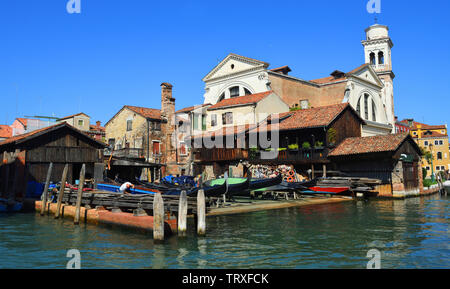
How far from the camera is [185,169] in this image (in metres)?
35.4

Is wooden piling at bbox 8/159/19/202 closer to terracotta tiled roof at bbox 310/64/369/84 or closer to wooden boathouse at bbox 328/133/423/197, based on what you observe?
wooden boathouse at bbox 328/133/423/197

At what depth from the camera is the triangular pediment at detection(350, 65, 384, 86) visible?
122 ft

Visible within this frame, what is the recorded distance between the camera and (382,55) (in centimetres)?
4791

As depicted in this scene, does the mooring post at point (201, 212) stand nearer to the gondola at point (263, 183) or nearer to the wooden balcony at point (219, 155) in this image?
the gondola at point (263, 183)

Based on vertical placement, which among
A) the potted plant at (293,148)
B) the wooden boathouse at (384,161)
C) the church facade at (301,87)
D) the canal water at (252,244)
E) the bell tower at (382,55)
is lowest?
the canal water at (252,244)

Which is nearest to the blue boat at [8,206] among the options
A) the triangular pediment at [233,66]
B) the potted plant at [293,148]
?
the potted plant at [293,148]

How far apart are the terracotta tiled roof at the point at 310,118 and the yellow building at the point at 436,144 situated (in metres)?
38.7

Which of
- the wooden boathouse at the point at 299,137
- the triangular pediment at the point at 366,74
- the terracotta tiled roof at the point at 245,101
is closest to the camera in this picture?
the wooden boathouse at the point at 299,137

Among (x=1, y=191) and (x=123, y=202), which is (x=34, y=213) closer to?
(x=1, y=191)

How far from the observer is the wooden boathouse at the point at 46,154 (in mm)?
20375

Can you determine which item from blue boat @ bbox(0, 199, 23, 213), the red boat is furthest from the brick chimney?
blue boat @ bbox(0, 199, 23, 213)

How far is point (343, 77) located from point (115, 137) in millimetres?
25233

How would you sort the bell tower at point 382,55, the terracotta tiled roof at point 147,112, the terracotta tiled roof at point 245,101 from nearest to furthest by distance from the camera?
the terracotta tiled roof at point 245,101, the terracotta tiled roof at point 147,112, the bell tower at point 382,55
